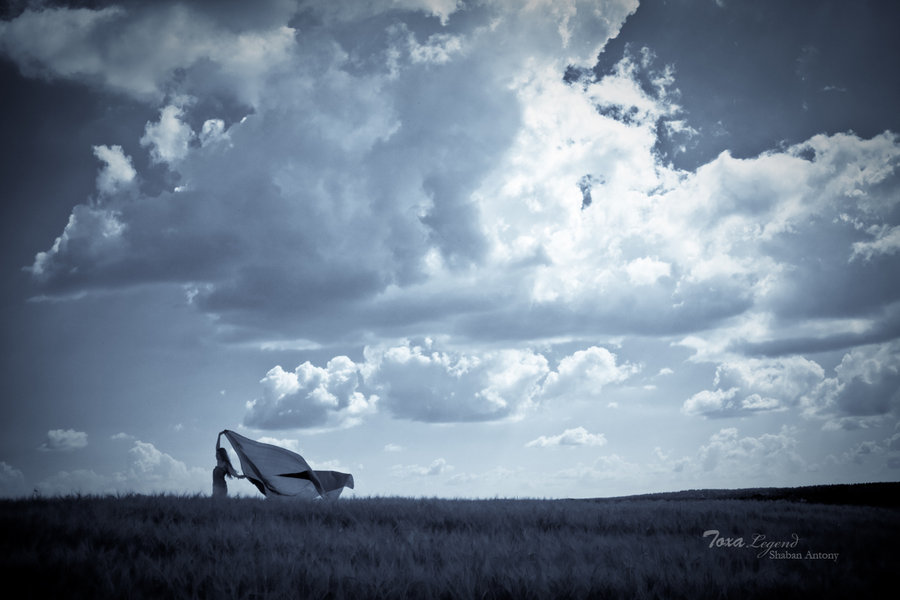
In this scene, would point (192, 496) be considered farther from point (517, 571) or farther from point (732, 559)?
point (732, 559)

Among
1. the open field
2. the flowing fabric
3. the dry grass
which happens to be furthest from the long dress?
the open field

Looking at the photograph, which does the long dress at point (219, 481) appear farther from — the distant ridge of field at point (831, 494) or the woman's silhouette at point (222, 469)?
the distant ridge of field at point (831, 494)

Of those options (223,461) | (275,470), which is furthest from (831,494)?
(223,461)

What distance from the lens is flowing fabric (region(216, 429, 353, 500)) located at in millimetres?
12555

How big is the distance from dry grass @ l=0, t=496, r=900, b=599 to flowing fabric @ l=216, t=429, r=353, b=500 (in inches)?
109

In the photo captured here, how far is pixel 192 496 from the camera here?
10.3m

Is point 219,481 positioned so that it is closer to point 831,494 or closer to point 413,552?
point 413,552

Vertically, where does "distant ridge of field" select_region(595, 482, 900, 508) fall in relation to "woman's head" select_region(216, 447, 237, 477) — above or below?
below

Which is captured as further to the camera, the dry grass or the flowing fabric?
the flowing fabric

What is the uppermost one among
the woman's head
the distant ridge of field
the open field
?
the woman's head

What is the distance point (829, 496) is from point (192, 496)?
20.5 m

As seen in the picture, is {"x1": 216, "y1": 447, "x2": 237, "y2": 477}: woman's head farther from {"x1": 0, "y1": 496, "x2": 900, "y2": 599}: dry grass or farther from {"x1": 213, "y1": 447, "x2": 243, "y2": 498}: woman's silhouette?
{"x1": 0, "y1": 496, "x2": 900, "y2": 599}: dry grass

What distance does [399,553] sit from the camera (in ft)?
20.0

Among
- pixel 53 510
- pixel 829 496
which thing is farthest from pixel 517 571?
pixel 829 496
